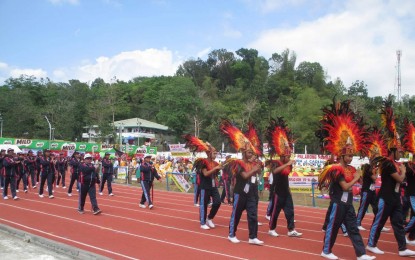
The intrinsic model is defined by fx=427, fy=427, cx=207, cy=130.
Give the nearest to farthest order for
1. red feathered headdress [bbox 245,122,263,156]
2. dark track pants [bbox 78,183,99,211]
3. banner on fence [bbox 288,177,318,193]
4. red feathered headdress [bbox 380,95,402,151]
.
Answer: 1. red feathered headdress [bbox 380,95,402,151]
2. red feathered headdress [bbox 245,122,263,156]
3. dark track pants [bbox 78,183,99,211]
4. banner on fence [bbox 288,177,318,193]

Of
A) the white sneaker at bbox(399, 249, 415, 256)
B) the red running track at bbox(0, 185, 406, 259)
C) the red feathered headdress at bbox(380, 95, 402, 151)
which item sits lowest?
the red running track at bbox(0, 185, 406, 259)

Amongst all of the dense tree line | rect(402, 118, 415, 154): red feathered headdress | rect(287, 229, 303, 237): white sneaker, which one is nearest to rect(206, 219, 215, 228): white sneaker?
rect(287, 229, 303, 237): white sneaker

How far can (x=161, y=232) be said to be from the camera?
31.8ft

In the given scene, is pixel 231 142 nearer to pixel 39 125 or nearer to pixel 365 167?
pixel 365 167

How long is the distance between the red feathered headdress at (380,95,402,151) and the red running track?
196 centimetres

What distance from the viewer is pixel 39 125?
209 ft

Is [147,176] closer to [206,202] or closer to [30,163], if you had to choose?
[206,202]

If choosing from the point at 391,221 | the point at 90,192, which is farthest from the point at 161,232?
the point at 391,221

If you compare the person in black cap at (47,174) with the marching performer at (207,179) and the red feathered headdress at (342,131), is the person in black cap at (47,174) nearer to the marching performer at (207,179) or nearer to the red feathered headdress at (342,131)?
the marching performer at (207,179)

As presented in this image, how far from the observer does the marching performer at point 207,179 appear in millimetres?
10117

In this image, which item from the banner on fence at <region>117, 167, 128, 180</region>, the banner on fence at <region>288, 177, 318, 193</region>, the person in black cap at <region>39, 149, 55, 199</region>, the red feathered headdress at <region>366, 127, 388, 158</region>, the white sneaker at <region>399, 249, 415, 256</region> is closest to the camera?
the white sneaker at <region>399, 249, 415, 256</region>

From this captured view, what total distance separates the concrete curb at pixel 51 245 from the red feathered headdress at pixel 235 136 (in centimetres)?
357

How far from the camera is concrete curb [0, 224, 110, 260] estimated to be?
285 inches

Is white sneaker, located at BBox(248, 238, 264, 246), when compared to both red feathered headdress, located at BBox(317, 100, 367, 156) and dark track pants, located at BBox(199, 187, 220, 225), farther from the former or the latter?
red feathered headdress, located at BBox(317, 100, 367, 156)
